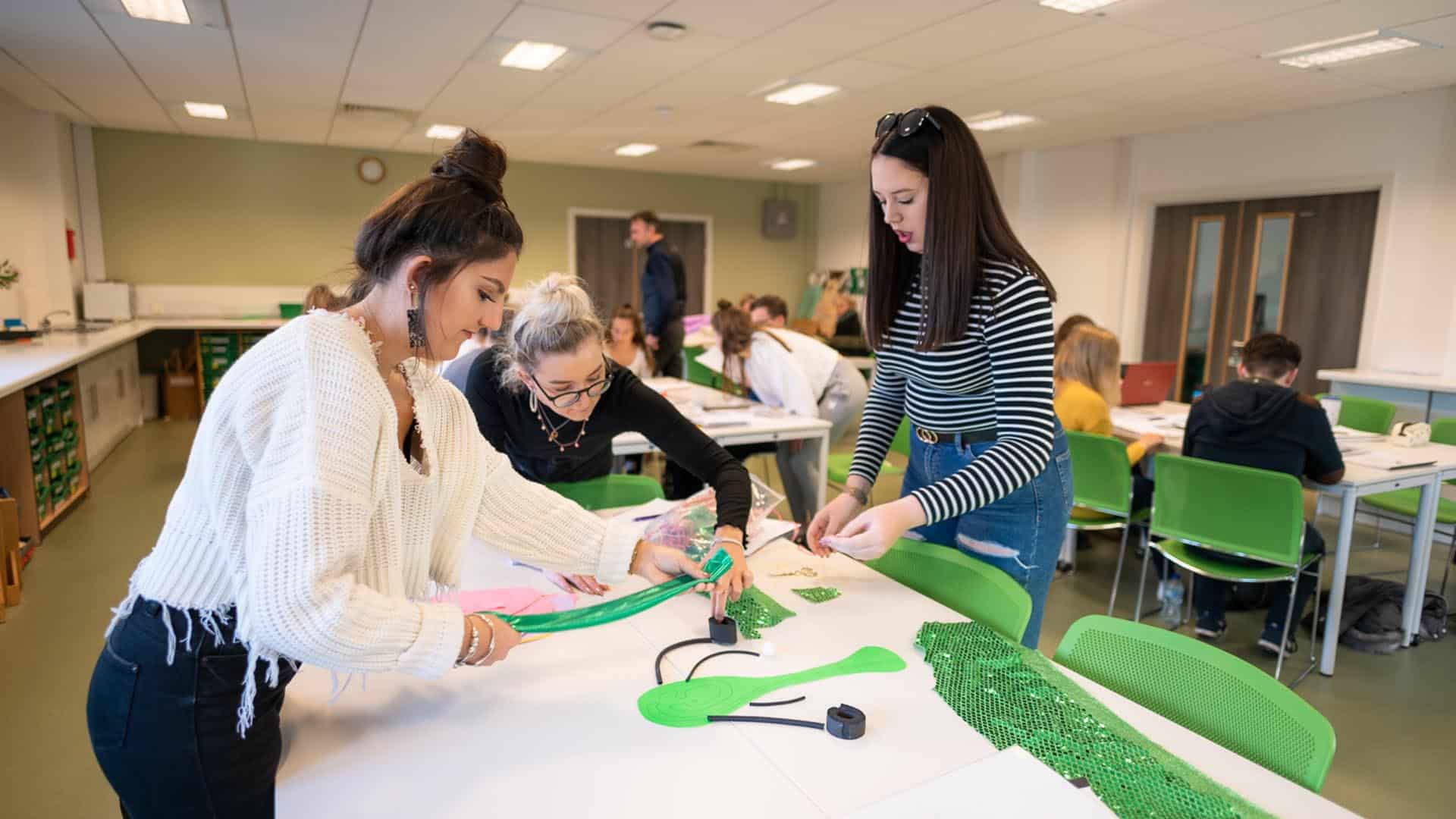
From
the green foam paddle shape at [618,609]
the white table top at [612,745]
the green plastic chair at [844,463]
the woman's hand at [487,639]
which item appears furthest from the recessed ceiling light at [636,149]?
the woman's hand at [487,639]

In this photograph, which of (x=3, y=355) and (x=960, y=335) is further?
(x=3, y=355)

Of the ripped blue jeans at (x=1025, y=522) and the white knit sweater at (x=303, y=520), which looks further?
the ripped blue jeans at (x=1025, y=522)

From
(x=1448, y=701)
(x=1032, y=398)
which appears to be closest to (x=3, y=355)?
(x=1032, y=398)

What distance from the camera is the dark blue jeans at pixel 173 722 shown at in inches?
A: 38.5

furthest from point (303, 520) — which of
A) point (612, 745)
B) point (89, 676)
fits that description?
point (89, 676)

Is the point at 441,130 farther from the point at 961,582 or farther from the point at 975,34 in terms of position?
the point at 961,582

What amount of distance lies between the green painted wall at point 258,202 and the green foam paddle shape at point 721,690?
7.05m

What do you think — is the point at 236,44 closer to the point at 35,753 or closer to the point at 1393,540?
the point at 35,753

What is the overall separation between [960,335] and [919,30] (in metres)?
3.27

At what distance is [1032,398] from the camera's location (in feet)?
4.81

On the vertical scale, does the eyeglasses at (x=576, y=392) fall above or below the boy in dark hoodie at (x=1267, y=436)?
above

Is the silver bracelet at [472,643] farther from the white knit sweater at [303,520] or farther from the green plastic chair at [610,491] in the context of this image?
the green plastic chair at [610,491]

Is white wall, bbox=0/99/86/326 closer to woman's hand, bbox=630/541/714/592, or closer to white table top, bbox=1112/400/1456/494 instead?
woman's hand, bbox=630/541/714/592

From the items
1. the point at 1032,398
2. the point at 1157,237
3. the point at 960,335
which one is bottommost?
the point at 1032,398
